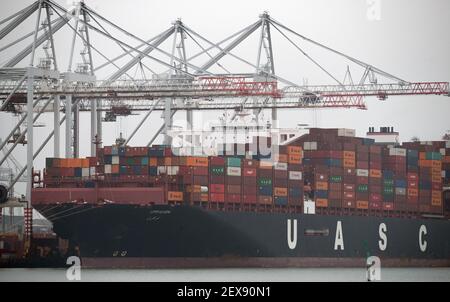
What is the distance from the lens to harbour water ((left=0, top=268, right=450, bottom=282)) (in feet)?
145

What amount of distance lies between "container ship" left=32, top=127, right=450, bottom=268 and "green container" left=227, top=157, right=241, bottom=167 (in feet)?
0.18

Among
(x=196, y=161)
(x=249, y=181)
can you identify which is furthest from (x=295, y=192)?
(x=196, y=161)

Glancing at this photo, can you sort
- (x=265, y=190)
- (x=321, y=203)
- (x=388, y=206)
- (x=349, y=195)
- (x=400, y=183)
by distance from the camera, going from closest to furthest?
(x=265, y=190), (x=321, y=203), (x=349, y=195), (x=388, y=206), (x=400, y=183)

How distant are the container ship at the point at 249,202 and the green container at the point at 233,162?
5cm

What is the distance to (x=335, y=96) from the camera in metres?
60.3

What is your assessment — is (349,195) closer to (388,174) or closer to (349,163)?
(349,163)

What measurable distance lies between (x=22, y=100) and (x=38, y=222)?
379 inches

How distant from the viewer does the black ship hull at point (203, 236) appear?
1976 inches

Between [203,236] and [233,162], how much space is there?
3651mm

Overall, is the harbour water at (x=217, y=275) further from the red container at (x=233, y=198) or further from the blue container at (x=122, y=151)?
the blue container at (x=122, y=151)

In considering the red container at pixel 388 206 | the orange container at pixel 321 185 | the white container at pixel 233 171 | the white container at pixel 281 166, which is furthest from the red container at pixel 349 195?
the white container at pixel 233 171

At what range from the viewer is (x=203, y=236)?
168 ft
